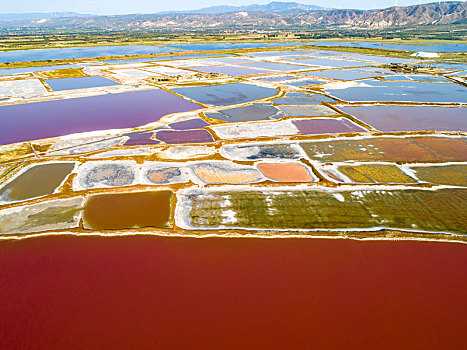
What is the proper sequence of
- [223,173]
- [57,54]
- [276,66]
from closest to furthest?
[223,173]
[276,66]
[57,54]

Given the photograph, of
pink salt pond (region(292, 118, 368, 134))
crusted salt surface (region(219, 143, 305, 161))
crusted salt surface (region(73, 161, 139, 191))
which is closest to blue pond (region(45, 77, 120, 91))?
crusted salt surface (region(73, 161, 139, 191))

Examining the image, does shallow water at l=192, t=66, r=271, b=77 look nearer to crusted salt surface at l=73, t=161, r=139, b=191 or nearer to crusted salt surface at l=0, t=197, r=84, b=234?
crusted salt surface at l=73, t=161, r=139, b=191

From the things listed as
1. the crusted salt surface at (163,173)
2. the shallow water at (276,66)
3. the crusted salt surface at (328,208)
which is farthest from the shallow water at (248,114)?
the shallow water at (276,66)

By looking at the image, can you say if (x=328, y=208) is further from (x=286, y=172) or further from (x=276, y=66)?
(x=276, y=66)

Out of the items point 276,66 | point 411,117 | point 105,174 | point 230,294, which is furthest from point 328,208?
point 276,66

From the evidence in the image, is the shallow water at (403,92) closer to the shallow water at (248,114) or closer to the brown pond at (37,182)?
the shallow water at (248,114)

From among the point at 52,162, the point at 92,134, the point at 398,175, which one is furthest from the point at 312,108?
the point at 52,162

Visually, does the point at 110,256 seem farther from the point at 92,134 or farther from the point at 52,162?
the point at 92,134
